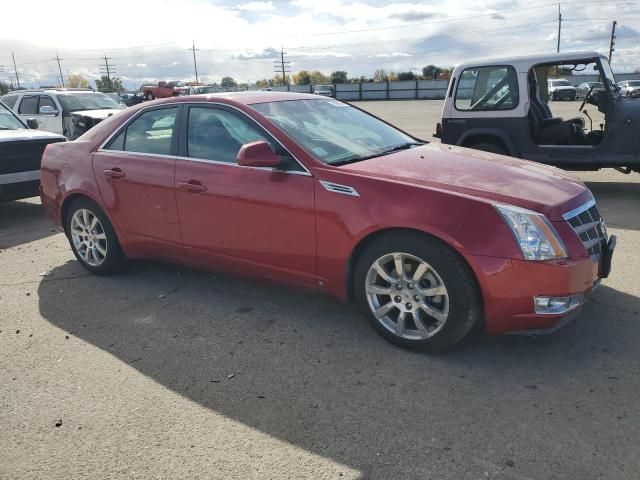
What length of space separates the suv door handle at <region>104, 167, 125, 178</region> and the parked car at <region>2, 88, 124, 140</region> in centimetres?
846

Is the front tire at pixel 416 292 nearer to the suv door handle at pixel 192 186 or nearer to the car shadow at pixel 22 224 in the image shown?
the suv door handle at pixel 192 186

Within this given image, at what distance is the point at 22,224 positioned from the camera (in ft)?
24.5

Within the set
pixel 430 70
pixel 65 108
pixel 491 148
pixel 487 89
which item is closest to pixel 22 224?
pixel 65 108

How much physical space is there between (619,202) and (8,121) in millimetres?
9298

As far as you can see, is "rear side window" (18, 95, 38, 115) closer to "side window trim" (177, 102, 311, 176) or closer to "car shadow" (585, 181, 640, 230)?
"side window trim" (177, 102, 311, 176)

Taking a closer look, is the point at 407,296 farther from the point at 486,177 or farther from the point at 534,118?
the point at 534,118

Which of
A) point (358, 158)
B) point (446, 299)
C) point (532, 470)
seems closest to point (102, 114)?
point (358, 158)

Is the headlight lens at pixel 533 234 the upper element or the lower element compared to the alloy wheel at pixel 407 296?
upper

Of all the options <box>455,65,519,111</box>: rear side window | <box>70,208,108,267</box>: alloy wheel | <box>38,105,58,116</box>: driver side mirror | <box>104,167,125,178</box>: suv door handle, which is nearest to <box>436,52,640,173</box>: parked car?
<box>455,65,519,111</box>: rear side window

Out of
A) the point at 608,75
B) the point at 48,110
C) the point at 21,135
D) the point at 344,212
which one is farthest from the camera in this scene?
the point at 48,110

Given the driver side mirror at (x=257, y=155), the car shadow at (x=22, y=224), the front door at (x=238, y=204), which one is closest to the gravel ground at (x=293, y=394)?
the front door at (x=238, y=204)

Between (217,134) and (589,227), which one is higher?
(217,134)

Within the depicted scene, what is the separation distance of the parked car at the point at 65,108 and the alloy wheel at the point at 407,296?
1074 centimetres

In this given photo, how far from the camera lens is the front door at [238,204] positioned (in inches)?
147
